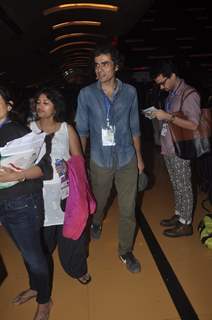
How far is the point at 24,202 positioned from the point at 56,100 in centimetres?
78

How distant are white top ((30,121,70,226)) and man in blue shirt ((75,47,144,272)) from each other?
1.31ft

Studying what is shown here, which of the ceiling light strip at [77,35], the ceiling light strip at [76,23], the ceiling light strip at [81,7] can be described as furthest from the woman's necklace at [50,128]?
the ceiling light strip at [77,35]

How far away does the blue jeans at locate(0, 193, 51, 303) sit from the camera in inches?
73.8

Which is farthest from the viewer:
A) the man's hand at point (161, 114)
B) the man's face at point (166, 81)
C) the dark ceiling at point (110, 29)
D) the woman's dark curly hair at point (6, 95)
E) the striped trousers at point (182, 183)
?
the dark ceiling at point (110, 29)

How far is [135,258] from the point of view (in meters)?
2.93

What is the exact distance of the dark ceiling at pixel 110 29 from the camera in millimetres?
13992

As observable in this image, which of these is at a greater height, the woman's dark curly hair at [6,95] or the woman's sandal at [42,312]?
the woman's dark curly hair at [6,95]

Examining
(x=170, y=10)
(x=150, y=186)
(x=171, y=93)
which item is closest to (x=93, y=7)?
(x=170, y=10)

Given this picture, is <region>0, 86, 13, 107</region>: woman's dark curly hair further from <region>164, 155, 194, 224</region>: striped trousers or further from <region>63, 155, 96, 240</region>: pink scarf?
<region>164, 155, 194, 224</region>: striped trousers

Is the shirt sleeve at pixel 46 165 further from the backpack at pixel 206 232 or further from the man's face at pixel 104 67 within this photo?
the backpack at pixel 206 232

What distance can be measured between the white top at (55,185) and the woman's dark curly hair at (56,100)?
0.06 m

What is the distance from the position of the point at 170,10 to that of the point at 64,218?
53.5 feet

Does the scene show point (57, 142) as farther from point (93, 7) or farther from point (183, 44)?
point (183, 44)

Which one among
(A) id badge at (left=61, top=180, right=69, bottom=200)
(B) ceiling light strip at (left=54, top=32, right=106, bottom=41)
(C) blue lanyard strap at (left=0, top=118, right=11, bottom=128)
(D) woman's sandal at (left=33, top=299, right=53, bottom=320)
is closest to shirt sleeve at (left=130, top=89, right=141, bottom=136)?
(A) id badge at (left=61, top=180, right=69, bottom=200)
